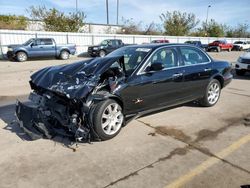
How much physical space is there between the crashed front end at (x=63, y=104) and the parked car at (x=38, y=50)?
50.6 feet

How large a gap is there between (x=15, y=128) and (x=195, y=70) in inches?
158

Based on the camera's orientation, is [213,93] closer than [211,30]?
Yes

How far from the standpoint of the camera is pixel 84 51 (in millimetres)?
26359

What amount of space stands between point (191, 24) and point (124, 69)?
50.9m

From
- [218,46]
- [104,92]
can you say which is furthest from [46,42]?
[218,46]

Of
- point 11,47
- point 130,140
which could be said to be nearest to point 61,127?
point 130,140

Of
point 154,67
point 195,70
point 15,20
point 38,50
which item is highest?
point 15,20

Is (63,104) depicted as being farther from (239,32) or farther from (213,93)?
(239,32)

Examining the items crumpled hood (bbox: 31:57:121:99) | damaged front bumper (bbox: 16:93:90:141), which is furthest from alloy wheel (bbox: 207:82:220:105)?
damaged front bumper (bbox: 16:93:90:141)

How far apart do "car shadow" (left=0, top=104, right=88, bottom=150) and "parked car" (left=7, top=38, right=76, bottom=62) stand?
13.6m

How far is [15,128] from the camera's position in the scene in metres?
4.84

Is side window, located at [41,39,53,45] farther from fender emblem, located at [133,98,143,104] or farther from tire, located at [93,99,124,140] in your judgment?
tire, located at [93,99,124,140]

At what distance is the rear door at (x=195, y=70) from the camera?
5551mm

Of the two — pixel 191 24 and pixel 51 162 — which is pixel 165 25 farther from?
pixel 51 162
